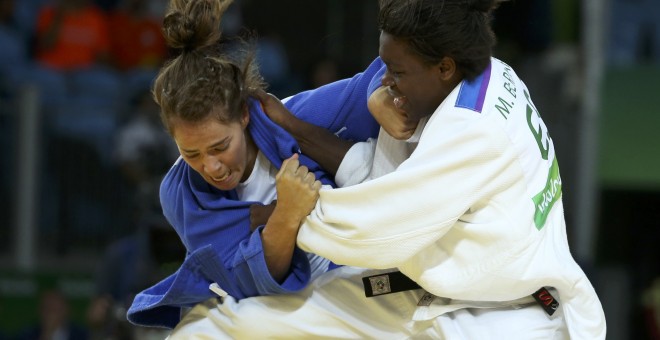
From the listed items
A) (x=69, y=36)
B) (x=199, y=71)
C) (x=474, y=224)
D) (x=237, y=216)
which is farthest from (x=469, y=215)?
(x=69, y=36)

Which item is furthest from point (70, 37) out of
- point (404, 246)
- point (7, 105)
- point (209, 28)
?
point (404, 246)

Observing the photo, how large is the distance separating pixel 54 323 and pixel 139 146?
1192 millimetres

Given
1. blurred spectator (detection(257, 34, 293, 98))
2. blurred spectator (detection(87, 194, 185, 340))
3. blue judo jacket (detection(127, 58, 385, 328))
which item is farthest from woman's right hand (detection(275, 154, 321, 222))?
blurred spectator (detection(257, 34, 293, 98))

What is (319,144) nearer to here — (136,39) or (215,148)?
(215,148)

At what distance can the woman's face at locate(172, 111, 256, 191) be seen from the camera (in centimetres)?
287

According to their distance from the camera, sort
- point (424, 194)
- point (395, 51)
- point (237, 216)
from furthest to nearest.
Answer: point (237, 216)
point (395, 51)
point (424, 194)

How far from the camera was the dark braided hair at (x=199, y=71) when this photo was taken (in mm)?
2871

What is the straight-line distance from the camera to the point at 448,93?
9.02 ft

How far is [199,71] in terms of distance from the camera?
290 centimetres

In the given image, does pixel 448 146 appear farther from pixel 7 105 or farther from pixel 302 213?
pixel 7 105

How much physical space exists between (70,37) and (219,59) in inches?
203

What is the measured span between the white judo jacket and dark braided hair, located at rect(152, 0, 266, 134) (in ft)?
1.28

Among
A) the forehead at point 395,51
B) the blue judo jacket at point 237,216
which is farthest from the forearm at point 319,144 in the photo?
the forehead at point 395,51

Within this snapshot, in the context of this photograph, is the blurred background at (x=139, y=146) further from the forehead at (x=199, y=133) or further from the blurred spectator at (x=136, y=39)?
the forehead at (x=199, y=133)
